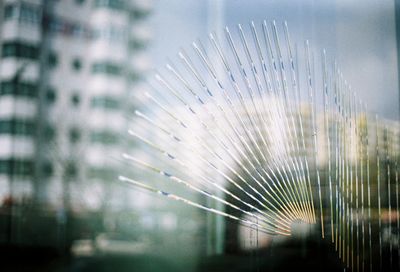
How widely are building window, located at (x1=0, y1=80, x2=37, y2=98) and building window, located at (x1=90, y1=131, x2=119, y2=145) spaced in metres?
0.38

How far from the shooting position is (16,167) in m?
2.45

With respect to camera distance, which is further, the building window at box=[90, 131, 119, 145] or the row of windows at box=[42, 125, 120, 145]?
the building window at box=[90, 131, 119, 145]

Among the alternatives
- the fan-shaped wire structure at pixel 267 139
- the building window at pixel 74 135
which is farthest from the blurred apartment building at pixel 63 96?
the fan-shaped wire structure at pixel 267 139

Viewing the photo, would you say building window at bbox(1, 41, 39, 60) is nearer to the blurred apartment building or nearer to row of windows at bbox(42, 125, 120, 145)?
the blurred apartment building

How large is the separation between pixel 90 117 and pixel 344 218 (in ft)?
7.78

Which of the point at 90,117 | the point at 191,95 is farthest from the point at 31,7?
the point at 191,95

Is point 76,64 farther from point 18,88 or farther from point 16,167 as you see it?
point 16,167

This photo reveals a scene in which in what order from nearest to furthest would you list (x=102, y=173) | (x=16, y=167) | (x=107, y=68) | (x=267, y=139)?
1. (x=16, y=167)
2. (x=102, y=173)
3. (x=107, y=68)
4. (x=267, y=139)

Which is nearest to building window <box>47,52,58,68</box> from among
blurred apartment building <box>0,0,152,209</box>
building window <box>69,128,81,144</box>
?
blurred apartment building <box>0,0,152,209</box>

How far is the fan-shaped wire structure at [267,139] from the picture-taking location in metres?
3.03

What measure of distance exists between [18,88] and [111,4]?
731 mm

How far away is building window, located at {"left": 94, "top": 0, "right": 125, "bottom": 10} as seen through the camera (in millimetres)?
2771

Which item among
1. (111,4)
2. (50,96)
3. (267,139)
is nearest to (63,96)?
(50,96)

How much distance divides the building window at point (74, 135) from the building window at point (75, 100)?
0.45 feet
